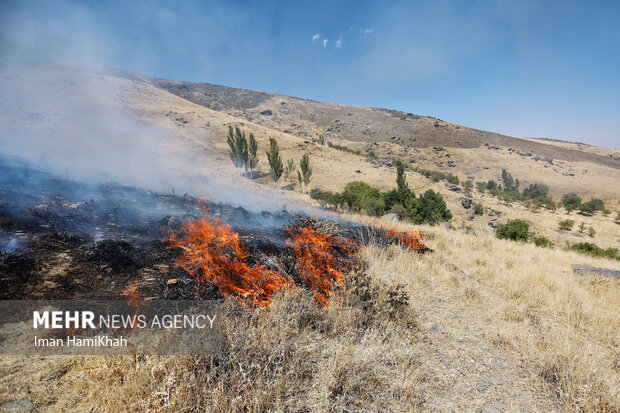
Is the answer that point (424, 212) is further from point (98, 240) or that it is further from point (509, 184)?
point (509, 184)

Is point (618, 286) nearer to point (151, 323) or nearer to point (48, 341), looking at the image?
point (151, 323)

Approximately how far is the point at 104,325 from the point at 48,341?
43 centimetres

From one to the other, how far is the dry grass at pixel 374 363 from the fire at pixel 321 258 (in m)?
0.43

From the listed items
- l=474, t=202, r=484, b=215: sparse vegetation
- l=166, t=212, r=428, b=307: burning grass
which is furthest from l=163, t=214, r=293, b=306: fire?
l=474, t=202, r=484, b=215: sparse vegetation

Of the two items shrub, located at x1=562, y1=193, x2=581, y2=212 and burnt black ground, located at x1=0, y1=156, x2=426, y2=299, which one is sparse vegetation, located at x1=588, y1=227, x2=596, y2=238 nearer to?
shrub, located at x1=562, y1=193, x2=581, y2=212

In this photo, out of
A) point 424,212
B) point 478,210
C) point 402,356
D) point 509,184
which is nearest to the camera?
point 402,356

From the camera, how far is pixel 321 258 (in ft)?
15.5

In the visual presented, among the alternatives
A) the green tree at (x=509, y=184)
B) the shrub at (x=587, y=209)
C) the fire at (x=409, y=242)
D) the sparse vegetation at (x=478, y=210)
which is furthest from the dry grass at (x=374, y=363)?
the green tree at (x=509, y=184)

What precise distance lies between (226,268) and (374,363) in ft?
8.40

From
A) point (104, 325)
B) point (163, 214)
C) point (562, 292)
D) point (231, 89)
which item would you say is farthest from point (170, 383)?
point (231, 89)

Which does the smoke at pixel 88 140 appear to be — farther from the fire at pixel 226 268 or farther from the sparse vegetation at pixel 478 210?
the sparse vegetation at pixel 478 210

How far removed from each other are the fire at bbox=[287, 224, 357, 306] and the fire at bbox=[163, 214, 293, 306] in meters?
0.52

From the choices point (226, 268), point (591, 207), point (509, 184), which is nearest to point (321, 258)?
point (226, 268)

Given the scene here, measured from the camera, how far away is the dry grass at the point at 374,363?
1.95 m
